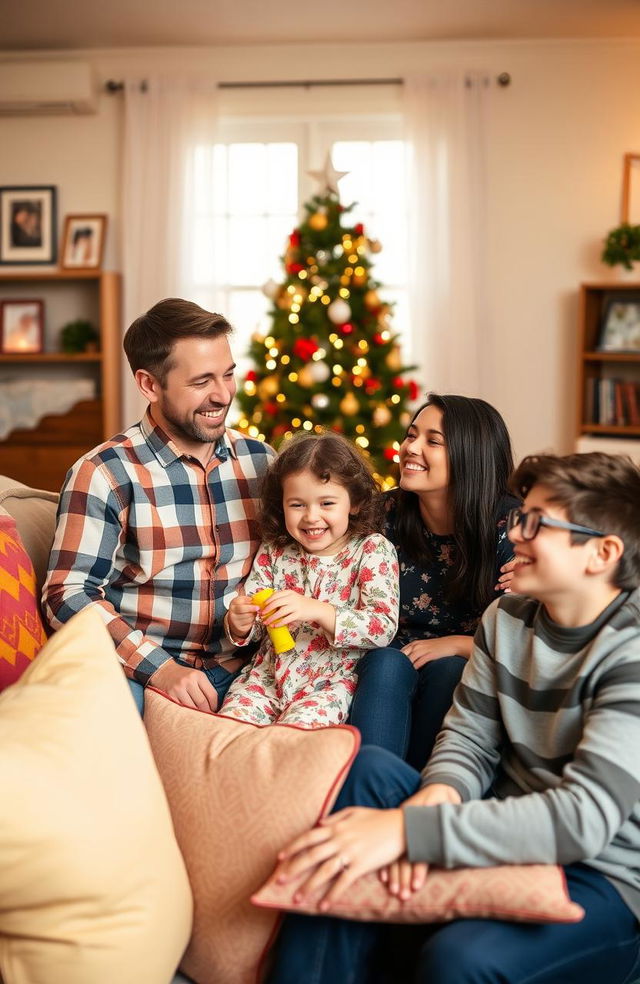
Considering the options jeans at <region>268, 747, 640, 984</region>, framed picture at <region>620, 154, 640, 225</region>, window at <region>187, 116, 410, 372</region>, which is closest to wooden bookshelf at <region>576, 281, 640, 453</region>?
framed picture at <region>620, 154, 640, 225</region>

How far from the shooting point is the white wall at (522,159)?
5324 millimetres

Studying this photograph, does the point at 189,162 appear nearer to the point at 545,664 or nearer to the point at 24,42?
the point at 24,42

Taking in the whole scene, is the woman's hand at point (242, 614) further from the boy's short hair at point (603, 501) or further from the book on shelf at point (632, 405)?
the book on shelf at point (632, 405)

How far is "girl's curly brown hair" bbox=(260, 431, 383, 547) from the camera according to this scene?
Result: 6.31 ft

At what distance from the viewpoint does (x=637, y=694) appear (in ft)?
4.00

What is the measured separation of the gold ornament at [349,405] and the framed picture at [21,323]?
206cm

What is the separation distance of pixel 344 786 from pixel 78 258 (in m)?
4.78

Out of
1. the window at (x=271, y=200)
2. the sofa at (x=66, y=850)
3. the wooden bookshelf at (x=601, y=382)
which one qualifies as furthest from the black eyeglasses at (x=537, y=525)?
the window at (x=271, y=200)

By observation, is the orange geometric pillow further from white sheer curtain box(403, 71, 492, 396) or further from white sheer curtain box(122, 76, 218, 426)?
white sheer curtain box(403, 71, 492, 396)

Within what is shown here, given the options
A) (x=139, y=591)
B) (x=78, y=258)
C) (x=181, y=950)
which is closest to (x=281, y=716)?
(x=139, y=591)

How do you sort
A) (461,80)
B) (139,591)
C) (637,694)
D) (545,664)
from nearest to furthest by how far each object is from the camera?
(637,694)
(545,664)
(139,591)
(461,80)

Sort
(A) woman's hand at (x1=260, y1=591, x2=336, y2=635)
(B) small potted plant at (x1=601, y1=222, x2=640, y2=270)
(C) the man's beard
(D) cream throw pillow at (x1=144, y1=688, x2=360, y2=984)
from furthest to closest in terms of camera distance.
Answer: (B) small potted plant at (x1=601, y1=222, x2=640, y2=270), (C) the man's beard, (A) woman's hand at (x1=260, y1=591, x2=336, y2=635), (D) cream throw pillow at (x1=144, y1=688, x2=360, y2=984)

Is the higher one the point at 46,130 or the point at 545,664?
the point at 46,130

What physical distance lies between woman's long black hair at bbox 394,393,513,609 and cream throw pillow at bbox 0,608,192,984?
0.89m
